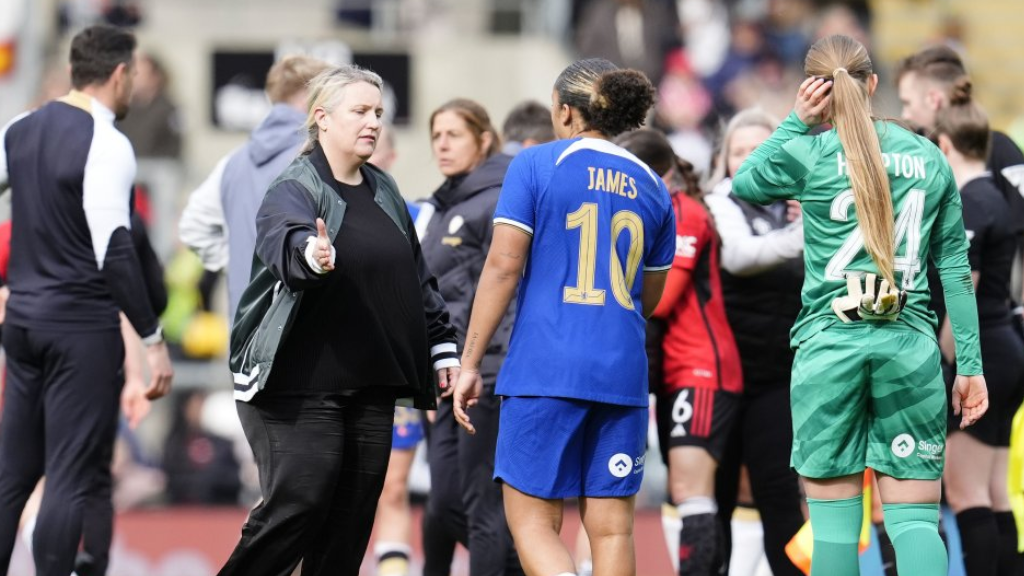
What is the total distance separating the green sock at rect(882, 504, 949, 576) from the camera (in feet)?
18.2

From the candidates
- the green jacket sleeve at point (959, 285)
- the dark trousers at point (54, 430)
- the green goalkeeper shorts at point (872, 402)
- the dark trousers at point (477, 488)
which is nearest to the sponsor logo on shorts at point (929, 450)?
the green goalkeeper shorts at point (872, 402)

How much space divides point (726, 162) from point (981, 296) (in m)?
1.26

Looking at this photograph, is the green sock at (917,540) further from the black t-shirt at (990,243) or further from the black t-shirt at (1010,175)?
the black t-shirt at (1010,175)

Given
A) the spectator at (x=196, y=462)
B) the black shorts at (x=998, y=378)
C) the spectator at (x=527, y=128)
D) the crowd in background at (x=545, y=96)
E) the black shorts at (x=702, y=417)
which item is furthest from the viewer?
the crowd in background at (x=545, y=96)

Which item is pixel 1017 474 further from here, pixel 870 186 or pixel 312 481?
pixel 312 481

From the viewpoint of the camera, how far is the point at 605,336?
5.57 meters

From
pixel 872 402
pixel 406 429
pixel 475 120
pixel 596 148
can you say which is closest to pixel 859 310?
pixel 872 402

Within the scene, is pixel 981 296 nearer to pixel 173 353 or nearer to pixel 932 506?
pixel 932 506

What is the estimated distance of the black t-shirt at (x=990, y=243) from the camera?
701 centimetres

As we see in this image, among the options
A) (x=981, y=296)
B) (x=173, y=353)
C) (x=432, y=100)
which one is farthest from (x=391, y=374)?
(x=432, y=100)

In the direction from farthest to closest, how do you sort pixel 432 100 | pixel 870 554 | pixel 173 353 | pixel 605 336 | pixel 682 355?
1. pixel 432 100
2. pixel 173 353
3. pixel 870 554
4. pixel 682 355
5. pixel 605 336

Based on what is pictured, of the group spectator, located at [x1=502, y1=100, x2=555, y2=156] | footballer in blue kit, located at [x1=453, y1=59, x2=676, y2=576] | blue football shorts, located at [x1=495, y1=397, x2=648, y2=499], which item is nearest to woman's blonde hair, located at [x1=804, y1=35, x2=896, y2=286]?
footballer in blue kit, located at [x1=453, y1=59, x2=676, y2=576]

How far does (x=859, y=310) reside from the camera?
550 centimetres

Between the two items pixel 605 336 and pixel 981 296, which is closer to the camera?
pixel 605 336
